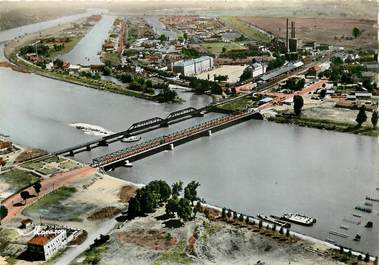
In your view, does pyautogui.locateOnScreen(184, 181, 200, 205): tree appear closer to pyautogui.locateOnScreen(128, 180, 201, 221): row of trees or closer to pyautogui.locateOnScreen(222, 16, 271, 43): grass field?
pyautogui.locateOnScreen(128, 180, 201, 221): row of trees

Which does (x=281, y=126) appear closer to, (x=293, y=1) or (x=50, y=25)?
(x=293, y=1)

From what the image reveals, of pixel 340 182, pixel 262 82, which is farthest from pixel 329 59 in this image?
pixel 340 182

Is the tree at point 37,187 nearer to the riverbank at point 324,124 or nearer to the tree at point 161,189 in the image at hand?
the tree at point 161,189

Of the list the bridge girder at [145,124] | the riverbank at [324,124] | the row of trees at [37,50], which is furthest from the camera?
the row of trees at [37,50]

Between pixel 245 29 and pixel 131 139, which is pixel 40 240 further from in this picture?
pixel 245 29

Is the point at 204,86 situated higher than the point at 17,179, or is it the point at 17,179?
the point at 204,86

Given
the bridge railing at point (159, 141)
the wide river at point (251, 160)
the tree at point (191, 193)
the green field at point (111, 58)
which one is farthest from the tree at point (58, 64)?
the tree at point (191, 193)

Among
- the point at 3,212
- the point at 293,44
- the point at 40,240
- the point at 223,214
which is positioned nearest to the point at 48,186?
the point at 3,212

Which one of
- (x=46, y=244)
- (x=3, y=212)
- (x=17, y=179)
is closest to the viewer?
(x=46, y=244)
